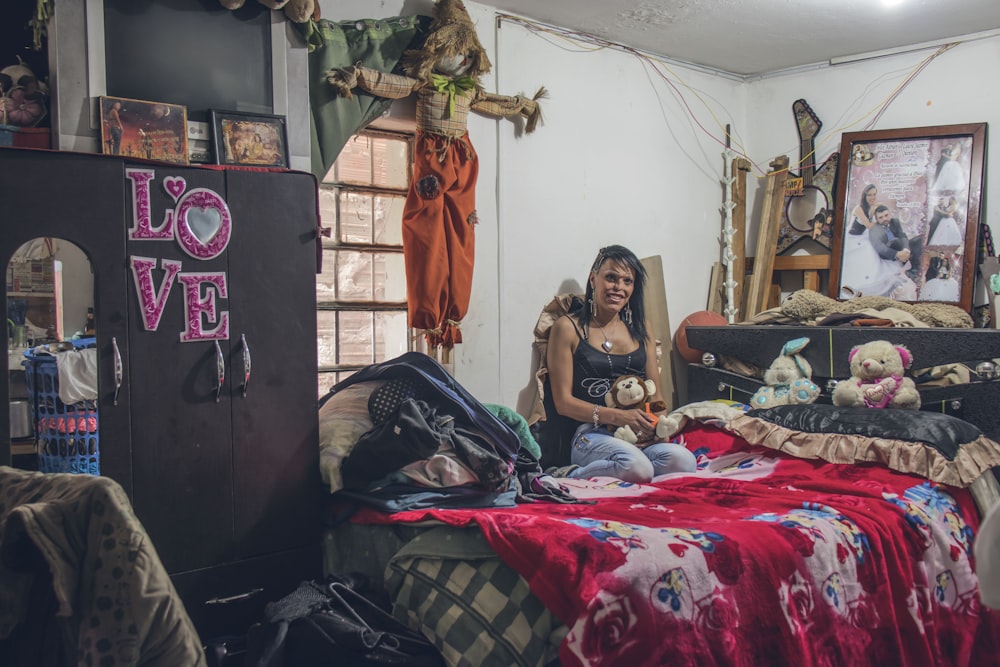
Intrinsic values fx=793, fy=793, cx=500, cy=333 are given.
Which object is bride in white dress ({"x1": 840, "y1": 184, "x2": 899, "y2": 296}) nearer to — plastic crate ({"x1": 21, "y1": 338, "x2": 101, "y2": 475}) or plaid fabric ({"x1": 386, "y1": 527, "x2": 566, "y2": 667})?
plaid fabric ({"x1": 386, "y1": 527, "x2": 566, "y2": 667})

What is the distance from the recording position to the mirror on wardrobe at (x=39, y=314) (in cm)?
229

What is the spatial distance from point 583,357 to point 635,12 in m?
1.84

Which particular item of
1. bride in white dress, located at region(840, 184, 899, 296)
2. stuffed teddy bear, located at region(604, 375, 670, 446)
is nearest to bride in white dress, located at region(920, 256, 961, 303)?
bride in white dress, located at region(840, 184, 899, 296)

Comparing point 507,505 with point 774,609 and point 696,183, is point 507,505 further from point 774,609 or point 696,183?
point 696,183

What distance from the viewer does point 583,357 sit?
3.80 meters

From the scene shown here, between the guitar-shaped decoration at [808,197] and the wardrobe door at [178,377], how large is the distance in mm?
3867

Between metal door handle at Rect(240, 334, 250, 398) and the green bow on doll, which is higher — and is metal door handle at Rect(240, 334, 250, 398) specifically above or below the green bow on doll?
below

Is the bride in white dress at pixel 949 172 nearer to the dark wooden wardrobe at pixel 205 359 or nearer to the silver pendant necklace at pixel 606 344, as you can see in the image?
the silver pendant necklace at pixel 606 344

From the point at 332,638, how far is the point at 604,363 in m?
2.03

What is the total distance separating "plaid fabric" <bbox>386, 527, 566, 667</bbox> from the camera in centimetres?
204

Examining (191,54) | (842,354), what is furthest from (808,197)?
(191,54)

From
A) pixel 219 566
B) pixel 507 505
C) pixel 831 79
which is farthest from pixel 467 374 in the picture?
pixel 831 79

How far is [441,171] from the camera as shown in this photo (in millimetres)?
3695

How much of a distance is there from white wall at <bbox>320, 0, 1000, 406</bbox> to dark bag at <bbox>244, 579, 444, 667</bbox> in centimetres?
180
